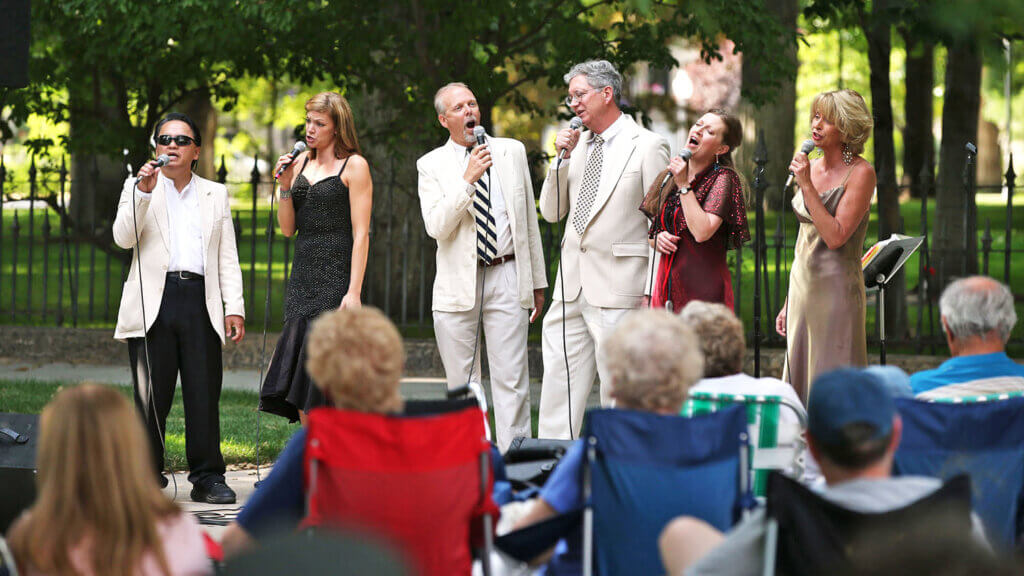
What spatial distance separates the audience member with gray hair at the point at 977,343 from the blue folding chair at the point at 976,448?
0.34 metres

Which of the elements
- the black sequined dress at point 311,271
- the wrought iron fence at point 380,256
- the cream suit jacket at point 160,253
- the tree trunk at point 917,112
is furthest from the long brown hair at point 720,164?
the tree trunk at point 917,112

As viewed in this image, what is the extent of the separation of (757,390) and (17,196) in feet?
33.5

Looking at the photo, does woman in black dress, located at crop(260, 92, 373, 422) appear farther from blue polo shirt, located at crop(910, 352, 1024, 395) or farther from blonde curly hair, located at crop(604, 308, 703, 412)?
blue polo shirt, located at crop(910, 352, 1024, 395)

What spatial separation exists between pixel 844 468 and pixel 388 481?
1143mm

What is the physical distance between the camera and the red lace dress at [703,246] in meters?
5.95

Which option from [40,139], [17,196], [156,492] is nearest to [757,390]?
[156,492]

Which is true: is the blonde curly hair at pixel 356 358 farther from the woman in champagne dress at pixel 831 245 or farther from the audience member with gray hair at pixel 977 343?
the woman in champagne dress at pixel 831 245

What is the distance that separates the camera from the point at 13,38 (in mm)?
6246

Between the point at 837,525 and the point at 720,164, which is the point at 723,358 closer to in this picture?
the point at 837,525

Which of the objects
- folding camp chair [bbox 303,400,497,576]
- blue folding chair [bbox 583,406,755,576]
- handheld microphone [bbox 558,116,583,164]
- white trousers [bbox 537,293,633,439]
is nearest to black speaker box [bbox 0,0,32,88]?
handheld microphone [bbox 558,116,583,164]

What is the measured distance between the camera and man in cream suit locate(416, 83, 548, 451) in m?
6.35

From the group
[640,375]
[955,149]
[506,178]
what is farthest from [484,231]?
[955,149]

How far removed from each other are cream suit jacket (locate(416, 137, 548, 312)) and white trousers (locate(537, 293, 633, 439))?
209mm

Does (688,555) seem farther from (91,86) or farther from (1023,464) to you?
(91,86)
